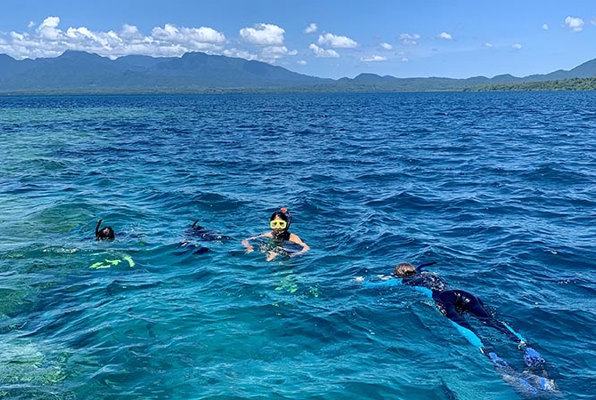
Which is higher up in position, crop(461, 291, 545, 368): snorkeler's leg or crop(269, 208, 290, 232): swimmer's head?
crop(269, 208, 290, 232): swimmer's head

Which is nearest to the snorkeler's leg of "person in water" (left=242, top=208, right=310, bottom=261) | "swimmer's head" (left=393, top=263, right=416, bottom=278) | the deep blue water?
the deep blue water

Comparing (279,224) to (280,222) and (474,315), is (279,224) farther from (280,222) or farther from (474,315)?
(474,315)

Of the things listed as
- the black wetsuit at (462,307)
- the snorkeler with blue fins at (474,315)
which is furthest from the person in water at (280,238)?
the black wetsuit at (462,307)

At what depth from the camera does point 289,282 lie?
11.8 m

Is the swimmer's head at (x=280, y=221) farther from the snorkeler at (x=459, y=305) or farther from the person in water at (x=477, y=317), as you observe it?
the snorkeler at (x=459, y=305)

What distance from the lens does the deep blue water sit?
7848 millimetres

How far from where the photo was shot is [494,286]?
11.6 metres

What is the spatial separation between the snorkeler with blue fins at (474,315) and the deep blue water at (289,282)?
0.63 feet

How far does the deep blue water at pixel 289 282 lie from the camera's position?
7.85m

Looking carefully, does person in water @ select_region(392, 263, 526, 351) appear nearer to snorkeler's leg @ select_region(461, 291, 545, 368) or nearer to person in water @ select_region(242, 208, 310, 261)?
snorkeler's leg @ select_region(461, 291, 545, 368)

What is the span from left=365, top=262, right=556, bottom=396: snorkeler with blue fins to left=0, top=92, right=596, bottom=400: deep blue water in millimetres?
191

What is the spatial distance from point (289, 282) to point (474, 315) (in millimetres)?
4418

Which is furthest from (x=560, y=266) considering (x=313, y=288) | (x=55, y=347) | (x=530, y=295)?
(x=55, y=347)

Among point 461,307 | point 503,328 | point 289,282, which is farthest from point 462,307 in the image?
point 289,282
